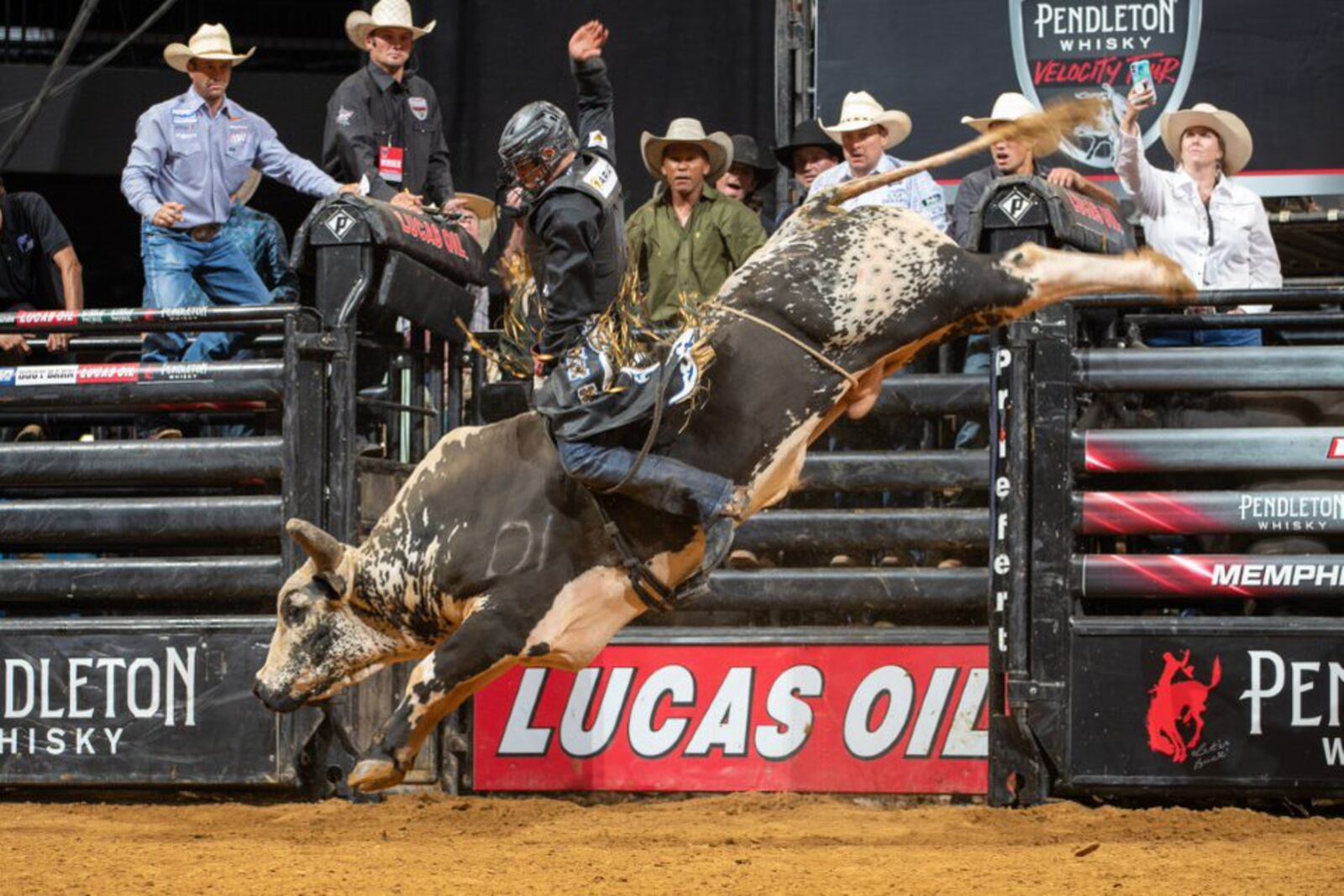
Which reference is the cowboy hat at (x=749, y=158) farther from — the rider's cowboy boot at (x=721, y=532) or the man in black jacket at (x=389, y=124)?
the rider's cowboy boot at (x=721, y=532)

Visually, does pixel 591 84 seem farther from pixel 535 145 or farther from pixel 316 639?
pixel 316 639

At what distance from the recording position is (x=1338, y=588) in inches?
268

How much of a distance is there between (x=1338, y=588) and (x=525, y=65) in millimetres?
6269

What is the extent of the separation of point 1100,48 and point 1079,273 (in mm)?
4160

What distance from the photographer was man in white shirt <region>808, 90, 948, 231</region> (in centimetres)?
866

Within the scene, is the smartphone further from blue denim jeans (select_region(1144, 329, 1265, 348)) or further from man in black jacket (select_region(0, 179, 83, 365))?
man in black jacket (select_region(0, 179, 83, 365))

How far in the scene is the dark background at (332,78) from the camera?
36.3 feet

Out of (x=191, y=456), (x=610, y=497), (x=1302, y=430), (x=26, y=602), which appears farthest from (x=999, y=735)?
(x=26, y=602)

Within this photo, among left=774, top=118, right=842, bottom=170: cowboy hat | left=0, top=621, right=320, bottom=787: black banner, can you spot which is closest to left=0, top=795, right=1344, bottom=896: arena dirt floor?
left=0, top=621, right=320, bottom=787: black banner

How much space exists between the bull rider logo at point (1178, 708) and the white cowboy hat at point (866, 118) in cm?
320

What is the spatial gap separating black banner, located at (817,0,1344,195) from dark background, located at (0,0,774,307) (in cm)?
140

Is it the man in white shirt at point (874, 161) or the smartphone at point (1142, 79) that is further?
the man in white shirt at point (874, 161)

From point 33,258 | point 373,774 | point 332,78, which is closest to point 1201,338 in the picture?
point 373,774

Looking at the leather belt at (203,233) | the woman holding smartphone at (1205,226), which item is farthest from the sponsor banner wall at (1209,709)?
the leather belt at (203,233)
